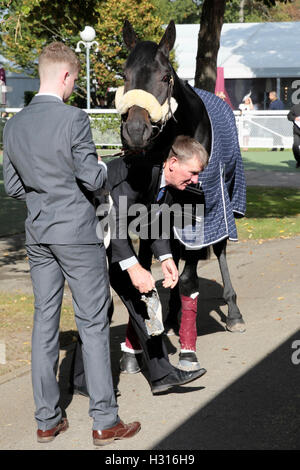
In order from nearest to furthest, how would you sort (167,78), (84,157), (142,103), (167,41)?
(84,157) → (142,103) → (167,78) → (167,41)

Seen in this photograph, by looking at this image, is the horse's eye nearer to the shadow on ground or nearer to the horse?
the horse

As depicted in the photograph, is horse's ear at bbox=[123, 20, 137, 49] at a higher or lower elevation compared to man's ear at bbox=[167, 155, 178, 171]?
higher

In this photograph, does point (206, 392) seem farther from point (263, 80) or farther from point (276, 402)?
point (263, 80)

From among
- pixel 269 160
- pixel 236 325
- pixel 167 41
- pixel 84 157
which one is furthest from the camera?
pixel 269 160

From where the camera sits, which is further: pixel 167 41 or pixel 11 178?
pixel 167 41

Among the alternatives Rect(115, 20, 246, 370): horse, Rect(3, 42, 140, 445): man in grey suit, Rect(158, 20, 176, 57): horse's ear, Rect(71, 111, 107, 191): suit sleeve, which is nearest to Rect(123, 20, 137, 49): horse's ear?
Rect(115, 20, 246, 370): horse

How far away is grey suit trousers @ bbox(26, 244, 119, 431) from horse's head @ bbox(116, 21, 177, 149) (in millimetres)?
889

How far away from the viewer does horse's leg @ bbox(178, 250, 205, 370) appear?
5242 mm

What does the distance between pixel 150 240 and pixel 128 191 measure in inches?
20.3

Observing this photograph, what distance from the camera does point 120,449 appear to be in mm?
3977

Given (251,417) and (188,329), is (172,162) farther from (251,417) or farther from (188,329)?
(251,417)

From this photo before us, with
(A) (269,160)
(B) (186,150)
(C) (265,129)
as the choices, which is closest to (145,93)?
(B) (186,150)

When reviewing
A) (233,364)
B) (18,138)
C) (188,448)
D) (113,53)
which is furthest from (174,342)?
(113,53)

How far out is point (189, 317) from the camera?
534cm
